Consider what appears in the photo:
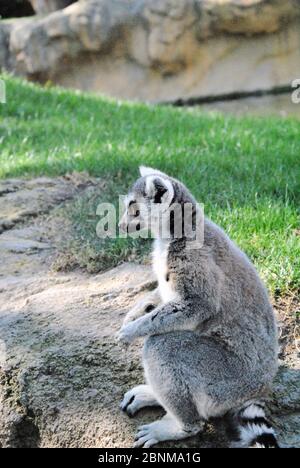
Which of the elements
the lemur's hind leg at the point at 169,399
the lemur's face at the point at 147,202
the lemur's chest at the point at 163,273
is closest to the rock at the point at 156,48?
the lemur's face at the point at 147,202

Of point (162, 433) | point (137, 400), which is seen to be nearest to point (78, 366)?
point (137, 400)

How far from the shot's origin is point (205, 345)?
3457mm

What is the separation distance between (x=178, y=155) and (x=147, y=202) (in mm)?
3355

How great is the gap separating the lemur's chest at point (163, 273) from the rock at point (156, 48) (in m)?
10.4

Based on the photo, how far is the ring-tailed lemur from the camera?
3.36 m

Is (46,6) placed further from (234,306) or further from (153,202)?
(234,306)

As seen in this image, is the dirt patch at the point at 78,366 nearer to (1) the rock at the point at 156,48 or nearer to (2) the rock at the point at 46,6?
(1) the rock at the point at 156,48

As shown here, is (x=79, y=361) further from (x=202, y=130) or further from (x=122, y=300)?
(x=202, y=130)

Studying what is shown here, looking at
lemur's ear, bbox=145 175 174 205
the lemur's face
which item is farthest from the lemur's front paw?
lemur's ear, bbox=145 175 174 205

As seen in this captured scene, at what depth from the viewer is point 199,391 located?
11.0 ft

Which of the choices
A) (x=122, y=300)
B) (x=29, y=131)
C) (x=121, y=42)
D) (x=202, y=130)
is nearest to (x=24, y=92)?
(x=29, y=131)

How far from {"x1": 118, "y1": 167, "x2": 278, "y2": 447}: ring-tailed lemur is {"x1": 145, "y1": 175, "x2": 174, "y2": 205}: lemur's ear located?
0.69ft

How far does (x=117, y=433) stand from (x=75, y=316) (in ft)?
2.94

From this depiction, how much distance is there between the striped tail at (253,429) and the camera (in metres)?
3.21
